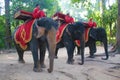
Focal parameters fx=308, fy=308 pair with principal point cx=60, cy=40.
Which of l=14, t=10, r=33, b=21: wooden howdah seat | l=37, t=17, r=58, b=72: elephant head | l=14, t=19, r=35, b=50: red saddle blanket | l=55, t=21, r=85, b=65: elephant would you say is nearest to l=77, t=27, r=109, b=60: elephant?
l=55, t=21, r=85, b=65: elephant

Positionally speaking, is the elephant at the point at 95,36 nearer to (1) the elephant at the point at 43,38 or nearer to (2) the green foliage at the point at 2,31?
(1) the elephant at the point at 43,38

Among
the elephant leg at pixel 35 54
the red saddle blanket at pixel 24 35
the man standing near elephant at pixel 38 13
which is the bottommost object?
the elephant leg at pixel 35 54

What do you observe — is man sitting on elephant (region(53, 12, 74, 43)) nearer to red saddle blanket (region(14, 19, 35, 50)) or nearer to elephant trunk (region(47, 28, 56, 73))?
red saddle blanket (region(14, 19, 35, 50))

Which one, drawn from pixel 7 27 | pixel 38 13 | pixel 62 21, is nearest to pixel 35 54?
pixel 38 13

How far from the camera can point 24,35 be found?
837 cm

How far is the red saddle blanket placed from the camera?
8.05m

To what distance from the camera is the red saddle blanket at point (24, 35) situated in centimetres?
805

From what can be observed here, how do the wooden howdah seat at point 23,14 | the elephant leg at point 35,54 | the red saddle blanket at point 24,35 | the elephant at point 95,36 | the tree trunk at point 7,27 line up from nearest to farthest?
1. the elephant leg at point 35,54
2. the red saddle blanket at point 24,35
3. the wooden howdah seat at point 23,14
4. the elephant at point 95,36
5. the tree trunk at point 7,27

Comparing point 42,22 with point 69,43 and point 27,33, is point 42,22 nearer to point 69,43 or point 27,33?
point 27,33

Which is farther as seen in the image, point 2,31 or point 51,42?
point 2,31

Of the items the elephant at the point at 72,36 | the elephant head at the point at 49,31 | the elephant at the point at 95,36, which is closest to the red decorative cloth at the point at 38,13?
the elephant head at the point at 49,31

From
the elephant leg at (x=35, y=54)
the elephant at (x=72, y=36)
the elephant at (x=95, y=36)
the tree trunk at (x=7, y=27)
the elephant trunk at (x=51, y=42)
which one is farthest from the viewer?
the tree trunk at (x=7, y=27)

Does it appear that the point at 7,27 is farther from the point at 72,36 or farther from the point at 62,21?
the point at 72,36

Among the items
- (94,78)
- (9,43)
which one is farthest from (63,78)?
(9,43)
